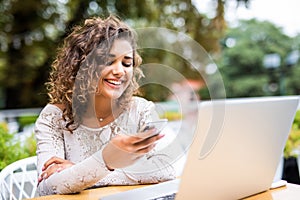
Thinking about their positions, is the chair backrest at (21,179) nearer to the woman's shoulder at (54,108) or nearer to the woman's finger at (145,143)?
the woman's shoulder at (54,108)

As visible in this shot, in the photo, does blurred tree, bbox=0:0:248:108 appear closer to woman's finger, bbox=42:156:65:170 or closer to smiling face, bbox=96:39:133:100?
smiling face, bbox=96:39:133:100

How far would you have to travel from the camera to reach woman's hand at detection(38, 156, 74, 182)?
1.14 metres

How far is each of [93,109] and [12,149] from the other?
763mm

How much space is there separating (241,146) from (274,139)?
0.13 m

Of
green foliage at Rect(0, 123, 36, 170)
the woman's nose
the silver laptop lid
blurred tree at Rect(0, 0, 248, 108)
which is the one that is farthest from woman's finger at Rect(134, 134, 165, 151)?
blurred tree at Rect(0, 0, 248, 108)

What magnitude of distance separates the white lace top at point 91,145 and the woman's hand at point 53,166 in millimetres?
15

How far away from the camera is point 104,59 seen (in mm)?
1169

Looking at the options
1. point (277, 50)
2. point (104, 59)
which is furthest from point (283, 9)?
point (104, 59)

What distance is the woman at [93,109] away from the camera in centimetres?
115

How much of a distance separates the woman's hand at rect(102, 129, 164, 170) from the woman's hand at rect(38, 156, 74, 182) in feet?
1.02

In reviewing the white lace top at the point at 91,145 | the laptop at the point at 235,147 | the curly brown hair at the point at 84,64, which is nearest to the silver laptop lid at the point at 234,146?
the laptop at the point at 235,147

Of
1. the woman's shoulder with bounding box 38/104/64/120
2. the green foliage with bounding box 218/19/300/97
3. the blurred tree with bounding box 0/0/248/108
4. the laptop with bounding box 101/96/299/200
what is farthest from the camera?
the green foliage with bounding box 218/19/300/97

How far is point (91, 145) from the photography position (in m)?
1.26

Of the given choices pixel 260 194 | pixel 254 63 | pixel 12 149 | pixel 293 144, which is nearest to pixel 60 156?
pixel 260 194
